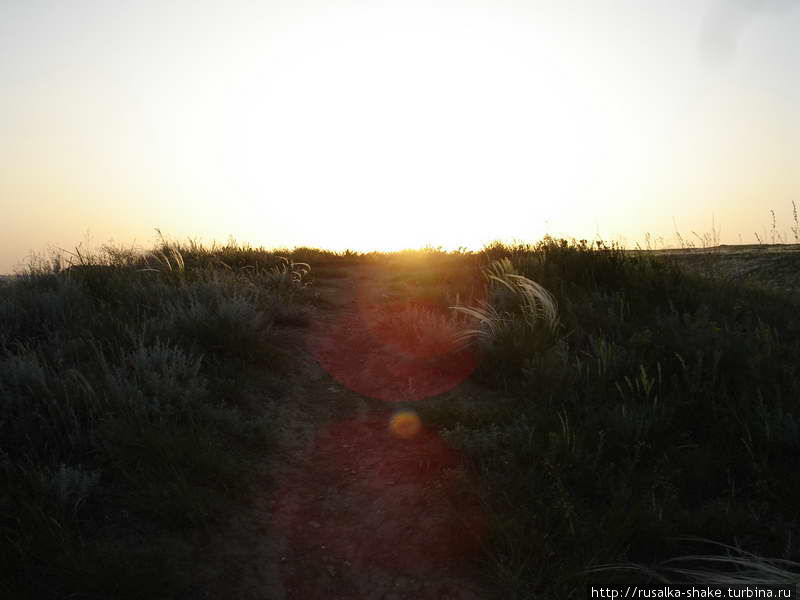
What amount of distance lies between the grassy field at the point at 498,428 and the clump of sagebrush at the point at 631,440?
0.02 metres

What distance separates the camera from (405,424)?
201 inches

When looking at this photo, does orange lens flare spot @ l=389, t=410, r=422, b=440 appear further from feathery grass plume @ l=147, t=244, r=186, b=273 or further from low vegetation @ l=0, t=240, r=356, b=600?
feathery grass plume @ l=147, t=244, r=186, b=273

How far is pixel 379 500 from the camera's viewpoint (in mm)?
4109

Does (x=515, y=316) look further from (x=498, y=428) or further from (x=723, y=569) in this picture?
(x=723, y=569)

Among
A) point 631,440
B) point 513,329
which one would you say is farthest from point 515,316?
point 631,440

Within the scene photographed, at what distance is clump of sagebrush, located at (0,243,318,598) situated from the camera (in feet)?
10.3

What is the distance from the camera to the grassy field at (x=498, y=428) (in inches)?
130

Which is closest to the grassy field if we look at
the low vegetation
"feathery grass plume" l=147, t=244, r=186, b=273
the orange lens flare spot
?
the low vegetation

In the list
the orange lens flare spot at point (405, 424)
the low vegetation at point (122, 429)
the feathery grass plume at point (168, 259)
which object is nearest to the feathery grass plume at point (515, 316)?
the orange lens flare spot at point (405, 424)

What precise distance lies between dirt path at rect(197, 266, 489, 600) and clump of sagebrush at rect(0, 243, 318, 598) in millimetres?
363

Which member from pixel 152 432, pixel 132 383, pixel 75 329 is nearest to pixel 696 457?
pixel 152 432

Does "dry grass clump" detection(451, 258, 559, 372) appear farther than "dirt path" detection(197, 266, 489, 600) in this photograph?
Yes

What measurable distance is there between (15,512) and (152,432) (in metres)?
0.92

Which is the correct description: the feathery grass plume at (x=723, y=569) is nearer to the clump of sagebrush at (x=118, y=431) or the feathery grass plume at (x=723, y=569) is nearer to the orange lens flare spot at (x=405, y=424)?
the orange lens flare spot at (x=405, y=424)
